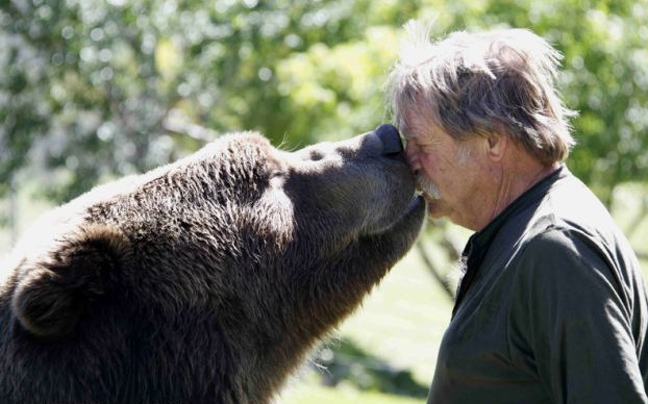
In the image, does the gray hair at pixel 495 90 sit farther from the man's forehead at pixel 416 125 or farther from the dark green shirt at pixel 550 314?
the dark green shirt at pixel 550 314

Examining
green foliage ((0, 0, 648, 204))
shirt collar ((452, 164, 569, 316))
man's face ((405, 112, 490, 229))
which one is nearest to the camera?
shirt collar ((452, 164, 569, 316))

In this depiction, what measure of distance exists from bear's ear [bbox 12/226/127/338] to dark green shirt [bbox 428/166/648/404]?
1.16 meters

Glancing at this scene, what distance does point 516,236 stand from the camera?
3.31 metres

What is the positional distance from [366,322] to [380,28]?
8.64 metres

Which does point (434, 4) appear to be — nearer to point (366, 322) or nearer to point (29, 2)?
point (29, 2)

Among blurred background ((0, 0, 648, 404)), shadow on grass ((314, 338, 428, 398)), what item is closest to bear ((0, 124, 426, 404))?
blurred background ((0, 0, 648, 404))

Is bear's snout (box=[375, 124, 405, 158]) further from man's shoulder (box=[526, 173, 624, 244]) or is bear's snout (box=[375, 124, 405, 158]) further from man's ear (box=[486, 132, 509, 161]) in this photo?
man's shoulder (box=[526, 173, 624, 244])

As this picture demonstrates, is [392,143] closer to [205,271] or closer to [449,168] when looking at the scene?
[449,168]

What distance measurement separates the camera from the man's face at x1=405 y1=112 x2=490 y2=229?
3561mm

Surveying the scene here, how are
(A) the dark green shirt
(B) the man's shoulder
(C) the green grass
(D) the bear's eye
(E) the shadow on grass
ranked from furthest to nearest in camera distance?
(E) the shadow on grass
(C) the green grass
(D) the bear's eye
(B) the man's shoulder
(A) the dark green shirt

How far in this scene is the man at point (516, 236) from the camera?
291cm

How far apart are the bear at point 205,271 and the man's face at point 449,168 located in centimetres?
10

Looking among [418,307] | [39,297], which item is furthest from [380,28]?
[418,307]

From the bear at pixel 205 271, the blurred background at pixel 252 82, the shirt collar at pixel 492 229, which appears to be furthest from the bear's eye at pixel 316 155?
the blurred background at pixel 252 82
